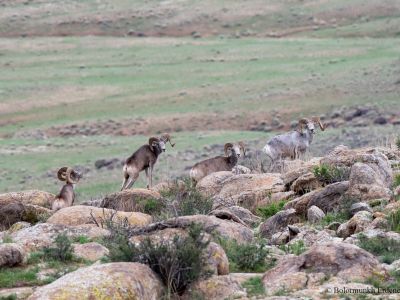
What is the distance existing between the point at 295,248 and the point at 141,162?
9.45 meters

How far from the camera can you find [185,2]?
6481 cm

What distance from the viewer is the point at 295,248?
11.0 meters

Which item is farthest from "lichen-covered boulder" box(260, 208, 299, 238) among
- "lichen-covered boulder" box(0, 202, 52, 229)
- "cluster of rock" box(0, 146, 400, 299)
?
"lichen-covered boulder" box(0, 202, 52, 229)

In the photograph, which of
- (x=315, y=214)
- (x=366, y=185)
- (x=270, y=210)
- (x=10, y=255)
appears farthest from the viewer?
(x=270, y=210)

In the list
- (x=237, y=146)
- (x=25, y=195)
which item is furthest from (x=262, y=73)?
(x=25, y=195)

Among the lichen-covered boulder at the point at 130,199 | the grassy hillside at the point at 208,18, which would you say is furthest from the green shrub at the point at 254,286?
the grassy hillside at the point at 208,18

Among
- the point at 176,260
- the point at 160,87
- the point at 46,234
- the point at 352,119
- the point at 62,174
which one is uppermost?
the point at 176,260

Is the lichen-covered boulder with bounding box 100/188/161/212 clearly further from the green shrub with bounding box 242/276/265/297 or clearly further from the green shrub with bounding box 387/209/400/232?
the green shrub with bounding box 242/276/265/297

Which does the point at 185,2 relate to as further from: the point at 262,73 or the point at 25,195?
the point at 25,195

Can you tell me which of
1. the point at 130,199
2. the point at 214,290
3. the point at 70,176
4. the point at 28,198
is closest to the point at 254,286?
the point at 214,290

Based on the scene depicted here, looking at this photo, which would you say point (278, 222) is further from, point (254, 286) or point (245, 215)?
point (254, 286)

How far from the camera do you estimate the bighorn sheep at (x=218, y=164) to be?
19.0 m

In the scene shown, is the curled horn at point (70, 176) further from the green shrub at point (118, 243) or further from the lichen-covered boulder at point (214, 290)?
the lichen-covered boulder at point (214, 290)

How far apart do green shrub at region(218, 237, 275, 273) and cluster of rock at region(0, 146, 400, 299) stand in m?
0.17
